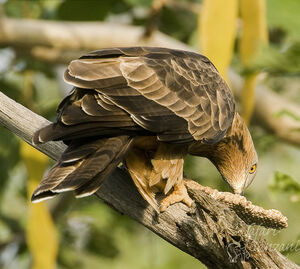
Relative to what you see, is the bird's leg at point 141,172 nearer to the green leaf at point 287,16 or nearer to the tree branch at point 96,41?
the green leaf at point 287,16

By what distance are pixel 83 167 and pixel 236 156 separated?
1.80m

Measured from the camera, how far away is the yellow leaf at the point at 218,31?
6.30 m

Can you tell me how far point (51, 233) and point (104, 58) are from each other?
2.67m

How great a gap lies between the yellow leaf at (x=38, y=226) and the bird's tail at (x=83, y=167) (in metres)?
2.42

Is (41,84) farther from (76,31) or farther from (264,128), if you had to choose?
(264,128)

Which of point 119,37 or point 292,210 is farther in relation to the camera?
point 119,37

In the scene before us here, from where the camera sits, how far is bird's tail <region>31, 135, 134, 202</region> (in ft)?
13.9

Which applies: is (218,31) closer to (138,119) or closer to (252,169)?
(252,169)

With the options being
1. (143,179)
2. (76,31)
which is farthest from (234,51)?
(143,179)

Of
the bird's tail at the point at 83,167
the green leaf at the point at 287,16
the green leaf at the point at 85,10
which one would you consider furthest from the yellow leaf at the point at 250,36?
the bird's tail at the point at 83,167

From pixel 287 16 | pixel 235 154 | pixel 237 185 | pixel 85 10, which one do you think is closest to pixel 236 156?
pixel 235 154

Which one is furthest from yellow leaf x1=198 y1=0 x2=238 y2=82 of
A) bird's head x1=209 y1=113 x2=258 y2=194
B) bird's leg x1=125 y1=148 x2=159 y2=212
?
bird's leg x1=125 y1=148 x2=159 y2=212

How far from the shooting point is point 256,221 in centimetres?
504

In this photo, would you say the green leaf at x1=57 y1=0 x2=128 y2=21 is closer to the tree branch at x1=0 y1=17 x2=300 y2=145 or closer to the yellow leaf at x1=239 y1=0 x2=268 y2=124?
the tree branch at x1=0 y1=17 x2=300 y2=145
